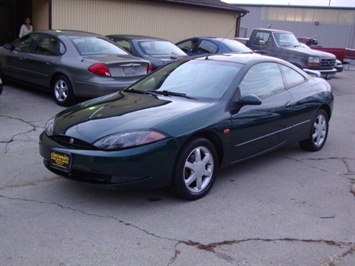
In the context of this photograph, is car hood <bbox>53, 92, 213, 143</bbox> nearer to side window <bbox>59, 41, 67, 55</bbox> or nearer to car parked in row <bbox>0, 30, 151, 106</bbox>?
car parked in row <bbox>0, 30, 151, 106</bbox>

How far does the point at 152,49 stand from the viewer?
1110 cm

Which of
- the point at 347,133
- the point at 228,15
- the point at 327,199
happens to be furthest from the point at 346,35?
the point at 327,199

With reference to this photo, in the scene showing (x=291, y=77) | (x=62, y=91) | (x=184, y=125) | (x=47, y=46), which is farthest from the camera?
(x=47, y=46)

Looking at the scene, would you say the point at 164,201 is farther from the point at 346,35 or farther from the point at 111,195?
the point at 346,35

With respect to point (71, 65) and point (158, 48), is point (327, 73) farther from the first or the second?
point (71, 65)

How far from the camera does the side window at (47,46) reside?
9234 millimetres

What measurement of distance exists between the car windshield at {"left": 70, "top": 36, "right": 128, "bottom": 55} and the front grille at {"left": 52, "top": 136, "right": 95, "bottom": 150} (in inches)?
187

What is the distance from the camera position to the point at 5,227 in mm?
3895

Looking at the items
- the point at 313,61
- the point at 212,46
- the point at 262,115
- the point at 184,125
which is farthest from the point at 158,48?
the point at 184,125

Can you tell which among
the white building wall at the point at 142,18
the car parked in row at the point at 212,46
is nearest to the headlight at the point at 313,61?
the car parked in row at the point at 212,46

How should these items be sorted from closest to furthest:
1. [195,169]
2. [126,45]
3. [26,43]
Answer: [195,169]
[26,43]
[126,45]

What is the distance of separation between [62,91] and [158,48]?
3.11 m

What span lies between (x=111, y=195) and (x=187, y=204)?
792mm

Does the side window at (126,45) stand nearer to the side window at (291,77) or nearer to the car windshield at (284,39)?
the side window at (291,77)
